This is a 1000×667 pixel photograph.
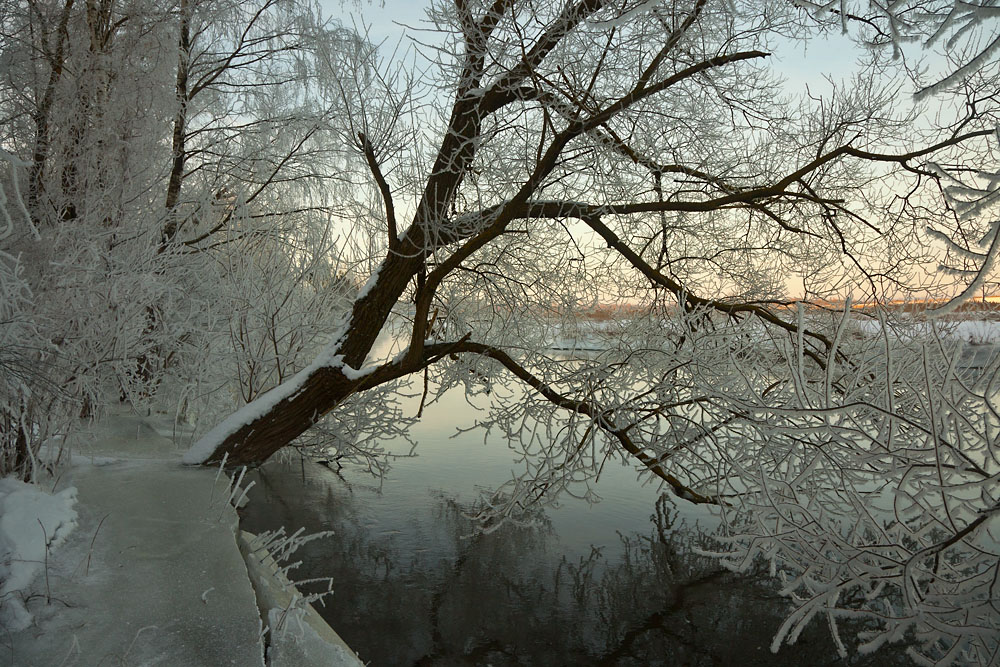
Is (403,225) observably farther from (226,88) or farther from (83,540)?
(226,88)

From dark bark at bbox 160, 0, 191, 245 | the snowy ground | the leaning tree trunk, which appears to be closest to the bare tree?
the leaning tree trunk

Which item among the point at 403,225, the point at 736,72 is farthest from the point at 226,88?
the point at 736,72

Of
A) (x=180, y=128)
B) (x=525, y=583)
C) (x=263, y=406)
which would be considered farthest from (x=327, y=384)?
(x=180, y=128)

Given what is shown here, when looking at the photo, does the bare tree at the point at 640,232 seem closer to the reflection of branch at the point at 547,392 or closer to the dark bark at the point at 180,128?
the reflection of branch at the point at 547,392

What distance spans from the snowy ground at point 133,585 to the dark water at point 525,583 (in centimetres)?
193

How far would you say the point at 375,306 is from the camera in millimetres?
6633

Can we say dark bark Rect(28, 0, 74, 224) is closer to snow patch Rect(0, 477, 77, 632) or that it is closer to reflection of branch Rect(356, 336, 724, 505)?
snow patch Rect(0, 477, 77, 632)

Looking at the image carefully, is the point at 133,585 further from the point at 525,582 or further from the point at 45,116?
the point at 45,116

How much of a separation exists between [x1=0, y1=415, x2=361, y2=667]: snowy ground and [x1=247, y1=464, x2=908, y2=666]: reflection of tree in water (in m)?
1.81

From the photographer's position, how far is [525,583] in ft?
24.0

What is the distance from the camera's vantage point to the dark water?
20.0 ft

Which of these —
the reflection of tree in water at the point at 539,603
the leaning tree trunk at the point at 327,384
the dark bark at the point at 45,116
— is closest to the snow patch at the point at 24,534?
the leaning tree trunk at the point at 327,384

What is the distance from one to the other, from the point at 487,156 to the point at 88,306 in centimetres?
364

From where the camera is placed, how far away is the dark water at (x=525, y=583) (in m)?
6.10
